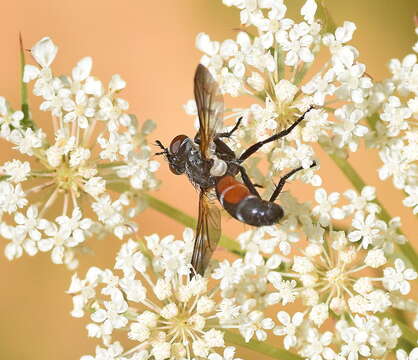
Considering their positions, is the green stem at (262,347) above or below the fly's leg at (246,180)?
below

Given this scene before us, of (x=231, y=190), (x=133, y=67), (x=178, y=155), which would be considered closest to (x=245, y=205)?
(x=231, y=190)

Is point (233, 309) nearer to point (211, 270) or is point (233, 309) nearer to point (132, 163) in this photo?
point (211, 270)

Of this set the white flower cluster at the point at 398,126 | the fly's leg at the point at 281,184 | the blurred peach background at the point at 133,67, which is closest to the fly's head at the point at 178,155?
the fly's leg at the point at 281,184

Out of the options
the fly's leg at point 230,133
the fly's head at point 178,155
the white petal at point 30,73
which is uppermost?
the white petal at point 30,73

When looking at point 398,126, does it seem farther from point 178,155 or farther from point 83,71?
point 83,71

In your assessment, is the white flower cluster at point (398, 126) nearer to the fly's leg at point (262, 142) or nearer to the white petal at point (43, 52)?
the fly's leg at point (262, 142)
